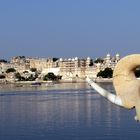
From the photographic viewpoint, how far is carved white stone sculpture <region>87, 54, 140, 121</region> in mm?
1706

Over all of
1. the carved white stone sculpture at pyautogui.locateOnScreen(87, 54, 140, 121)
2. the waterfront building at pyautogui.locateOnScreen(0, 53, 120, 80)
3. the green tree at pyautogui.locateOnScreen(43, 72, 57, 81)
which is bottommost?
the carved white stone sculpture at pyautogui.locateOnScreen(87, 54, 140, 121)

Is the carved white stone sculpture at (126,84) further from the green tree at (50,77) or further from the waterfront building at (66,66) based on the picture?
the green tree at (50,77)

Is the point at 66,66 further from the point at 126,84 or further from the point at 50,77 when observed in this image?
the point at 126,84

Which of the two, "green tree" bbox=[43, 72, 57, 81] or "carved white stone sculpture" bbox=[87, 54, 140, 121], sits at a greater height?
"green tree" bbox=[43, 72, 57, 81]

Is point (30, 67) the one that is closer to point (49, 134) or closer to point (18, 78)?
point (18, 78)

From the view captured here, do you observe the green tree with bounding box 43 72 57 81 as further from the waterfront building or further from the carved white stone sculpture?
the carved white stone sculpture

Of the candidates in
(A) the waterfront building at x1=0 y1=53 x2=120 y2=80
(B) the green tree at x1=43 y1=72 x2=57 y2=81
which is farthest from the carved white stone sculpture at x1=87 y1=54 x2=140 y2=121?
(B) the green tree at x1=43 y1=72 x2=57 y2=81

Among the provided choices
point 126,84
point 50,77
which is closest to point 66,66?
point 50,77

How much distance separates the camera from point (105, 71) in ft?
275

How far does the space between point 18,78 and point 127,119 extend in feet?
A: 266

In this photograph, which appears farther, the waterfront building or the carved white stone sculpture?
the waterfront building

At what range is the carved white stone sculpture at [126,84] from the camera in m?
1.71

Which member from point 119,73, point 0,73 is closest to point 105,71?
point 0,73

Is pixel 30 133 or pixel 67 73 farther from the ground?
pixel 67 73
